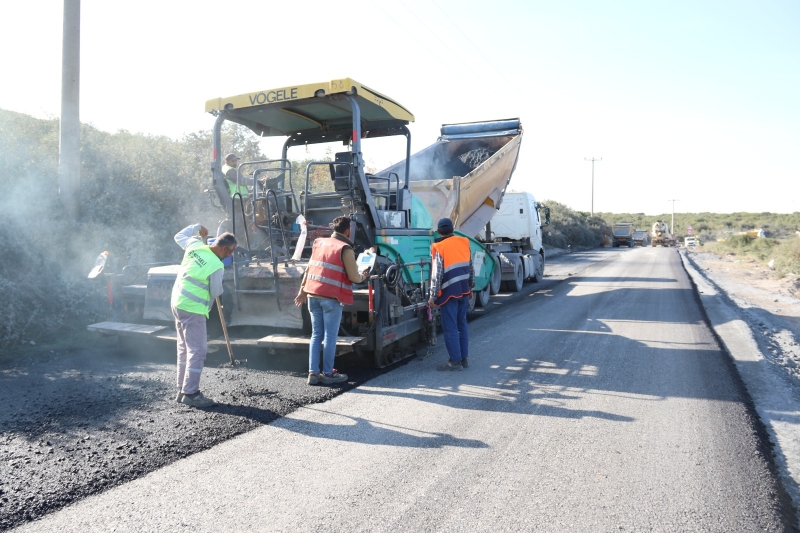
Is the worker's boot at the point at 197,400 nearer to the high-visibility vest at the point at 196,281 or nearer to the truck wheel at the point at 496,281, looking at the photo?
the high-visibility vest at the point at 196,281

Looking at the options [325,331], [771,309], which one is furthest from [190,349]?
[771,309]

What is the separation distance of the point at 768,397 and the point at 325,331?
4.12 metres

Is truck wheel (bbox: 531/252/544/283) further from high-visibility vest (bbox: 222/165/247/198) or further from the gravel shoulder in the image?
the gravel shoulder

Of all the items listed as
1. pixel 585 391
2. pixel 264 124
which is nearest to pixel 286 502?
pixel 585 391

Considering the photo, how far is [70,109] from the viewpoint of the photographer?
9.41 m

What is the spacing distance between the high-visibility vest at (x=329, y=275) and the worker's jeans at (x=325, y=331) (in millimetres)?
→ 84

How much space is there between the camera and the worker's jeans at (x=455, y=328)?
6051mm

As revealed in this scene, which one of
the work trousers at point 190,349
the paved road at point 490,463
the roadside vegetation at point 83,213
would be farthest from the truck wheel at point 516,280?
the work trousers at point 190,349

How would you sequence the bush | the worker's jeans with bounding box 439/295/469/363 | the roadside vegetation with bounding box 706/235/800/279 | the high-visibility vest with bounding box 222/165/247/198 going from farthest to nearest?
the roadside vegetation with bounding box 706/235/800/279 < the bush < the high-visibility vest with bounding box 222/165/247/198 < the worker's jeans with bounding box 439/295/469/363

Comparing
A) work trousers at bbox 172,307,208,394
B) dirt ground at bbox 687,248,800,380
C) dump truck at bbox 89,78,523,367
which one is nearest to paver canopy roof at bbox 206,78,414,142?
dump truck at bbox 89,78,523,367

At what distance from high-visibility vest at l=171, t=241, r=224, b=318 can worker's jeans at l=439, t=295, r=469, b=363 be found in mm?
2469

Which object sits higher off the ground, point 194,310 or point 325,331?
point 194,310

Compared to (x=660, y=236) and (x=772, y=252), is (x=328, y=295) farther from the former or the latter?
(x=660, y=236)

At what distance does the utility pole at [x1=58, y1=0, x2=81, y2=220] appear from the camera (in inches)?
369
